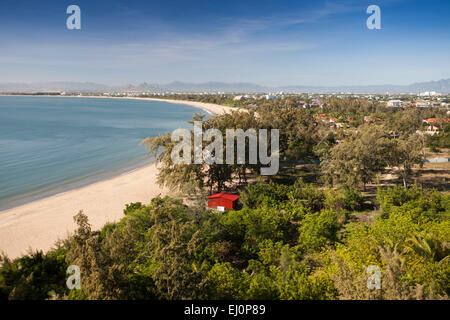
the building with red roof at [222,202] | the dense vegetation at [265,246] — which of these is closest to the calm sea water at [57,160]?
the dense vegetation at [265,246]

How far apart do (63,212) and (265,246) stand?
57.7ft

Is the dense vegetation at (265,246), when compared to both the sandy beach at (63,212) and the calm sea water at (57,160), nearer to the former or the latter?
the sandy beach at (63,212)

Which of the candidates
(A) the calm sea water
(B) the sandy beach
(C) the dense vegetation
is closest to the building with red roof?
(C) the dense vegetation

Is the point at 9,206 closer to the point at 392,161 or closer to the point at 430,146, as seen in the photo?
the point at 392,161

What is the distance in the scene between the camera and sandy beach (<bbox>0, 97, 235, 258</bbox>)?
685 inches

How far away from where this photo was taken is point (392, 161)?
22219mm

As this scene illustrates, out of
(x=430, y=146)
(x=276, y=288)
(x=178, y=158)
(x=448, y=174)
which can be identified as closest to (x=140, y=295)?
(x=276, y=288)

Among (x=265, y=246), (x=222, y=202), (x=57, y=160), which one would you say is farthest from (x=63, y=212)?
(x=57, y=160)

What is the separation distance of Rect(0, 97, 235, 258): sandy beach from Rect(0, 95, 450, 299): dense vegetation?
2.75 meters

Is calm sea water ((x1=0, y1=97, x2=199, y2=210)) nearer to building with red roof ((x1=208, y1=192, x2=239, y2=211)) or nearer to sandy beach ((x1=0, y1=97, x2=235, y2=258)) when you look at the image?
sandy beach ((x1=0, y1=97, x2=235, y2=258))

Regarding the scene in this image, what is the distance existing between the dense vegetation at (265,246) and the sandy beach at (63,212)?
2.75 metres

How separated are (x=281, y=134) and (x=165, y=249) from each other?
75.3 ft

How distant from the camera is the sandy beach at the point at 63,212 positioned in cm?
1739

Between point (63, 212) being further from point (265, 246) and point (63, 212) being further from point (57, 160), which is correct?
point (57, 160)
